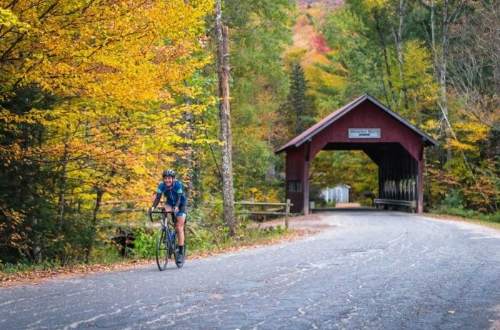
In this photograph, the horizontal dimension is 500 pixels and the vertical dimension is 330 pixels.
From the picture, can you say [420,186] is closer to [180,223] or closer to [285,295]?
[180,223]

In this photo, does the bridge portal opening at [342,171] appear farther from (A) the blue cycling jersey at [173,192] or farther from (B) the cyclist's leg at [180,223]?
(A) the blue cycling jersey at [173,192]

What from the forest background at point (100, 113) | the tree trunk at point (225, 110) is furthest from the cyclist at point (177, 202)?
the tree trunk at point (225, 110)

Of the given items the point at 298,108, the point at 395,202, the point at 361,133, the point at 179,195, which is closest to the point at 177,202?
the point at 179,195

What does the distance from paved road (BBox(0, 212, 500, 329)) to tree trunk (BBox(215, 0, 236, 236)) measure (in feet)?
19.5

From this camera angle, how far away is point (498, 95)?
2756cm

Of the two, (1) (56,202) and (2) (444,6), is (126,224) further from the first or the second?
(2) (444,6)

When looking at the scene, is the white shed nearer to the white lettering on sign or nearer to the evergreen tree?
the evergreen tree

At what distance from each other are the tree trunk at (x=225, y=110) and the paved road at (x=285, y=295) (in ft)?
19.5

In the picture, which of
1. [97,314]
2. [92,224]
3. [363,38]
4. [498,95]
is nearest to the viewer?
[97,314]

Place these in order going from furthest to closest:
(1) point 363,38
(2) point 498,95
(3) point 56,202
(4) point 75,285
Answer: (1) point 363,38 → (2) point 498,95 → (3) point 56,202 → (4) point 75,285

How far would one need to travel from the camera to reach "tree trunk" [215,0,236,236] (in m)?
18.1

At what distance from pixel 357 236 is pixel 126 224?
6.33m

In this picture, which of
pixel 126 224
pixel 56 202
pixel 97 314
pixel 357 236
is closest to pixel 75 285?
pixel 97 314

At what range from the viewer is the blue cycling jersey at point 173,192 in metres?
10.8
